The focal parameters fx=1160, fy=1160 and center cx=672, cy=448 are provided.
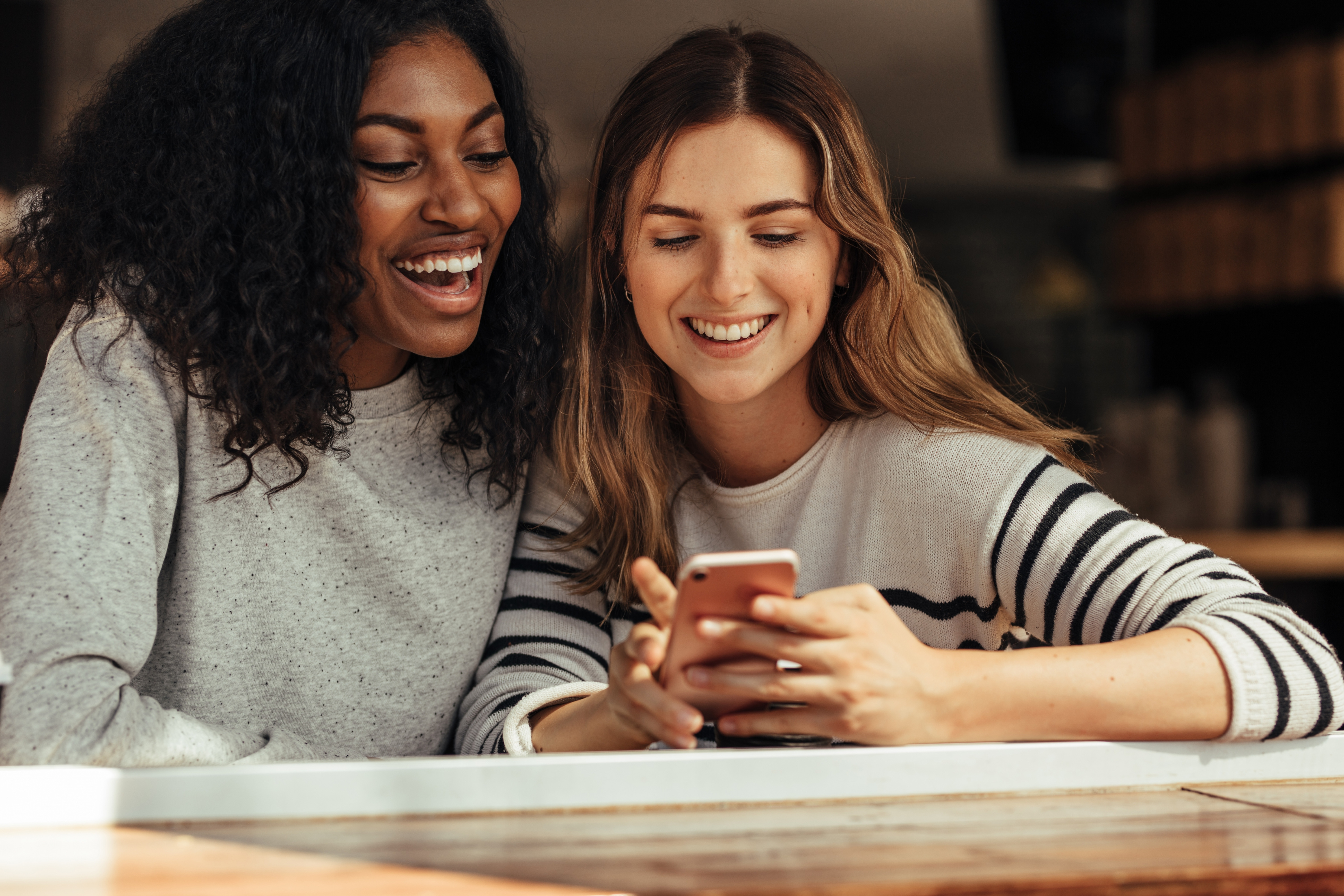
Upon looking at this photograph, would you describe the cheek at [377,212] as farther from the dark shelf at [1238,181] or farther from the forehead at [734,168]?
the dark shelf at [1238,181]

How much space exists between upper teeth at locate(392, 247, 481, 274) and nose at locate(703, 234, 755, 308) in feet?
1.06

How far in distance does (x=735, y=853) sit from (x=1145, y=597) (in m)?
0.69

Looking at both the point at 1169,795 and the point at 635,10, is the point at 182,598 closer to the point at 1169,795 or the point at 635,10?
the point at 1169,795

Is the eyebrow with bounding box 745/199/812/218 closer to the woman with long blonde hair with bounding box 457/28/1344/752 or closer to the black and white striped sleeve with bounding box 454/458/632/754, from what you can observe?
the woman with long blonde hair with bounding box 457/28/1344/752

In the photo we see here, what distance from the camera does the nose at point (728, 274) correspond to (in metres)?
1.48

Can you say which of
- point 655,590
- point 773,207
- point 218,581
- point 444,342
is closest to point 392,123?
point 444,342

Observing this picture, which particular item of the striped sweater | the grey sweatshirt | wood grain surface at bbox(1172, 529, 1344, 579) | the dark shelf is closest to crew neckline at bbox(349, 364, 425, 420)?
the grey sweatshirt

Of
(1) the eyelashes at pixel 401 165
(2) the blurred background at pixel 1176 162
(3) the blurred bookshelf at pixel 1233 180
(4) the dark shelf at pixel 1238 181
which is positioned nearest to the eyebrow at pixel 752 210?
(1) the eyelashes at pixel 401 165

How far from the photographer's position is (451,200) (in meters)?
1.49

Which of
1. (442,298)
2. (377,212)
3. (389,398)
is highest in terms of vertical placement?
(377,212)

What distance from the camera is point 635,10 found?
226 inches

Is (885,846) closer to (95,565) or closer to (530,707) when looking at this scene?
(530,707)

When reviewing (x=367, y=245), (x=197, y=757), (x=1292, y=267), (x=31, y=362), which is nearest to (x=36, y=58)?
(x=31, y=362)

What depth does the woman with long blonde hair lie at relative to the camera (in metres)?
1.16
